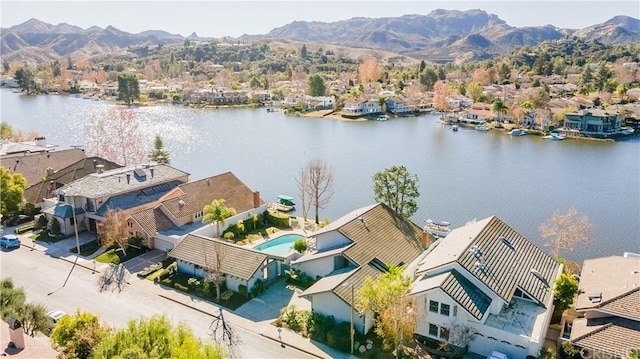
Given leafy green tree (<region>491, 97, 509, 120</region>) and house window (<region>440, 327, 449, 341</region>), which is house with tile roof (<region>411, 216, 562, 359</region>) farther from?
leafy green tree (<region>491, 97, 509, 120</region>)

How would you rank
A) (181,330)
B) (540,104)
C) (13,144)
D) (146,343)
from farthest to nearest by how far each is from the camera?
(540,104), (13,144), (181,330), (146,343)

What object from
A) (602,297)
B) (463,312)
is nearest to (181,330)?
(463,312)

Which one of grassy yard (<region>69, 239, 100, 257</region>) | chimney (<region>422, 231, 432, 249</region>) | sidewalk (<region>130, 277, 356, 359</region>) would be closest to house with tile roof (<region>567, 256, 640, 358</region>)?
chimney (<region>422, 231, 432, 249</region>)

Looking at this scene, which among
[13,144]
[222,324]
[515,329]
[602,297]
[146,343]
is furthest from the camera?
[13,144]

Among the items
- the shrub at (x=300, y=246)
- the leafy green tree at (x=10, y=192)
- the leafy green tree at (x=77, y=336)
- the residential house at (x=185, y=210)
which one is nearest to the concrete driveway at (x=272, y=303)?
the shrub at (x=300, y=246)

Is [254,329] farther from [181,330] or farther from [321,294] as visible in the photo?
[181,330]

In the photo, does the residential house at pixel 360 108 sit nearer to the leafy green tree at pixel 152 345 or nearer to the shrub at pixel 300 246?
the shrub at pixel 300 246
